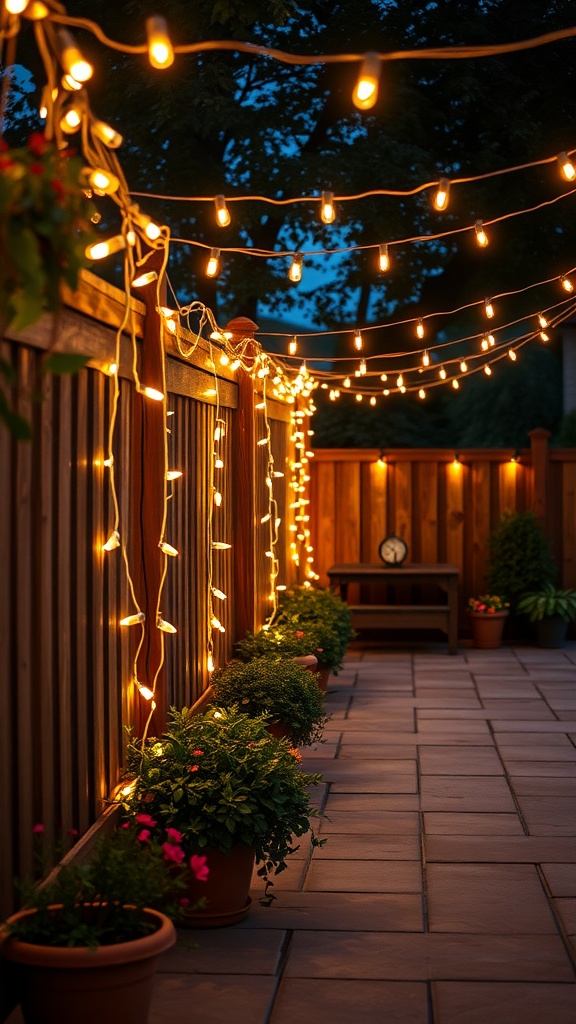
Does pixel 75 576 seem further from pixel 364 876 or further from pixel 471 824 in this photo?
pixel 471 824

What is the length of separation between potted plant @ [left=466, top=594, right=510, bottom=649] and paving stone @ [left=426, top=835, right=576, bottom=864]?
5232 mm

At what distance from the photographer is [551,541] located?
32.2 ft

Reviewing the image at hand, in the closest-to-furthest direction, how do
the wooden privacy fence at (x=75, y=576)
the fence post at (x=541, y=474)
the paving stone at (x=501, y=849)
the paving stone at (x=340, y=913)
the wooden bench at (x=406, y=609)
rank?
the wooden privacy fence at (x=75, y=576) < the paving stone at (x=340, y=913) < the paving stone at (x=501, y=849) < the wooden bench at (x=406, y=609) < the fence post at (x=541, y=474)

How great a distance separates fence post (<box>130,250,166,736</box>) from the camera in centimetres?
382

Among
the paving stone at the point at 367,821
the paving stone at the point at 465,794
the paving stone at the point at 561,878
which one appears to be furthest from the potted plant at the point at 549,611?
the paving stone at the point at 561,878

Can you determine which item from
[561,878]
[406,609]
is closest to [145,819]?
[561,878]

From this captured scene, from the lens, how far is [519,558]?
9523 mm

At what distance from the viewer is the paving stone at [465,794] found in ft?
15.6

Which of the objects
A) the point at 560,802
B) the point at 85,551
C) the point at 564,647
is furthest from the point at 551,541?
the point at 85,551

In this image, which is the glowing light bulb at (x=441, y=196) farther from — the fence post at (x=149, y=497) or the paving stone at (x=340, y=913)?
the paving stone at (x=340, y=913)

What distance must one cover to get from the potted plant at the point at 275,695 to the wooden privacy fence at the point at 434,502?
477 centimetres

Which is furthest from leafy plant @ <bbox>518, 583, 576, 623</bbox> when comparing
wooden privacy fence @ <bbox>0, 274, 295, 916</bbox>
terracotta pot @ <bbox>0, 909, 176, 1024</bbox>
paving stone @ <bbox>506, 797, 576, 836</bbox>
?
terracotta pot @ <bbox>0, 909, 176, 1024</bbox>

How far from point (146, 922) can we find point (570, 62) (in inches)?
465

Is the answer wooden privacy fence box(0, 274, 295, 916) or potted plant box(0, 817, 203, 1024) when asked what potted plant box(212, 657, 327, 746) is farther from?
potted plant box(0, 817, 203, 1024)
